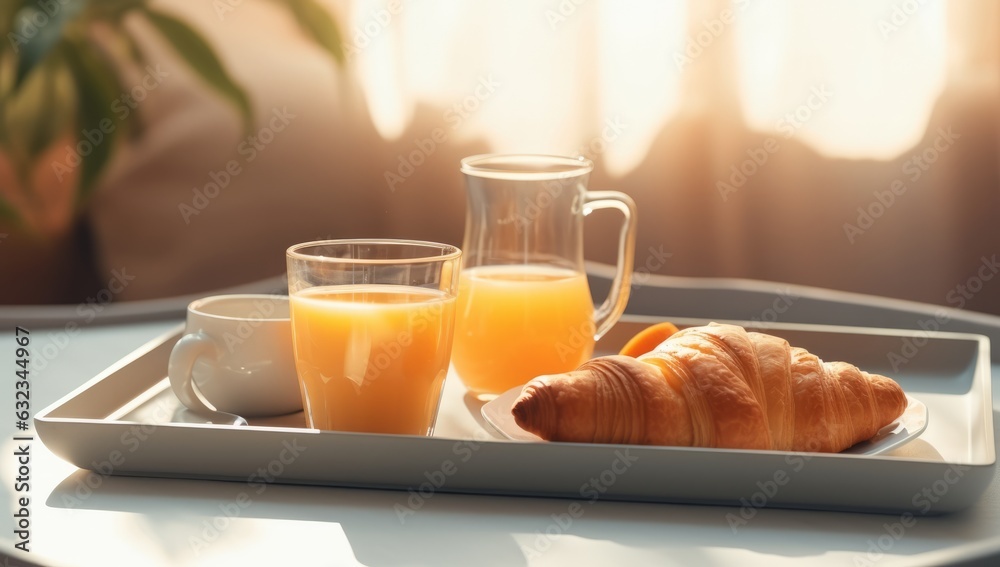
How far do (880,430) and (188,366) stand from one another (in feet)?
1.84

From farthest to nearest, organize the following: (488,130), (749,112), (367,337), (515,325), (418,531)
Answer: (488,130), (749,112), (515,325), (367,337), (418,531)

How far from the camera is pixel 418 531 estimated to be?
2.18 ft

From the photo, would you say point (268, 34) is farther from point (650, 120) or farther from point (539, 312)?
point (539, 312)

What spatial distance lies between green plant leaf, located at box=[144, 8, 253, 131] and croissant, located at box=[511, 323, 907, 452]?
144 centimetres

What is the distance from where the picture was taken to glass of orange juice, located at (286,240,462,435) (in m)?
0.80

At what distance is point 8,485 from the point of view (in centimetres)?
75

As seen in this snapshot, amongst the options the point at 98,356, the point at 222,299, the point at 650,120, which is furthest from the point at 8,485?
the point at 650,120

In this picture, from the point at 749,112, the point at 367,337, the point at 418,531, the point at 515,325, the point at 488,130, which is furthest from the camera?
the point at 488,130

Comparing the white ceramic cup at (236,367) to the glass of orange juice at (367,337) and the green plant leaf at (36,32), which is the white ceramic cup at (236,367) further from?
the green plant leaf at (36,32)

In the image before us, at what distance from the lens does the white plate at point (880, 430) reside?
30.5 inches

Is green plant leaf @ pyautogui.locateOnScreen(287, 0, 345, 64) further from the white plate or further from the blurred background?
the white plate

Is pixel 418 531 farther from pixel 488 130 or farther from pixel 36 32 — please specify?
pixel 36 32

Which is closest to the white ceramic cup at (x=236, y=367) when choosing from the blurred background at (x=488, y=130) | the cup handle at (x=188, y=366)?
the cup handle at (x=188, y=366)

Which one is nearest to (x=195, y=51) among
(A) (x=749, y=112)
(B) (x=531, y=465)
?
(A) (x=749, y=112)
